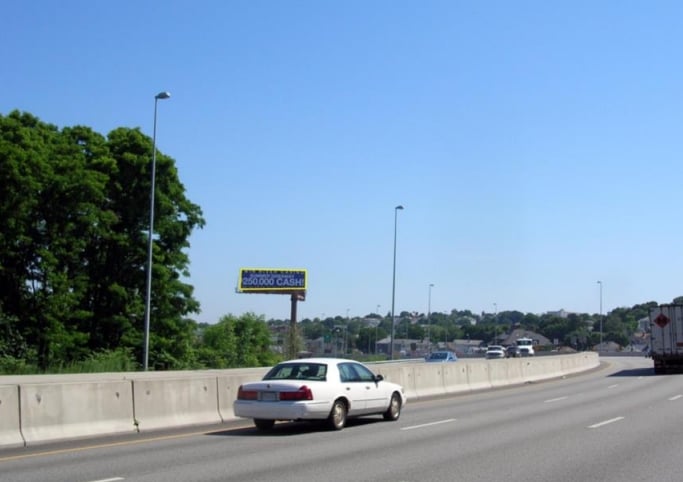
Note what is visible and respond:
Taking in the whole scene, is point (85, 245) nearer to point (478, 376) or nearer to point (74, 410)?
point (478, 376)

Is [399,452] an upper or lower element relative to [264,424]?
upper

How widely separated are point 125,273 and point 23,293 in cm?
680

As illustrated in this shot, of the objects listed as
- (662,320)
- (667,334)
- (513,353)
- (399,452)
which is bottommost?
(513,353)

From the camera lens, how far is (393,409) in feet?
63.8

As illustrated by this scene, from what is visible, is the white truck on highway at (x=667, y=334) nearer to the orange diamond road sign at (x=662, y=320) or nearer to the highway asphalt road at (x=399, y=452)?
the orange diamond road sign at (x=662, y=320)

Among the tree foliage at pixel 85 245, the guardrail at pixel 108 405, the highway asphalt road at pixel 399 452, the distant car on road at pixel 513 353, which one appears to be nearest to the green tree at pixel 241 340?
the tree foliage at pixel 85 245

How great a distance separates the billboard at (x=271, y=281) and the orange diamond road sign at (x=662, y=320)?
4937 cm

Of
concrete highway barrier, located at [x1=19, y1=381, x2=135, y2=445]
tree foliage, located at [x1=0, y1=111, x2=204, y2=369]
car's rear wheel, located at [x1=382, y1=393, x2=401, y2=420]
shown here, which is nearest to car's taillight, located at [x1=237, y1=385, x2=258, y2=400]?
concrete highway barrier, located at [x1=19, y1=381, x2=135, y2=445]

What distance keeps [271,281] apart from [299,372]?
235 feet

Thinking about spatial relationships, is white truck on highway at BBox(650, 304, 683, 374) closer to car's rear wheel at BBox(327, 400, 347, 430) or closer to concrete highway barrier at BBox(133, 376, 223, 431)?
car's rear wheel at BBox(327, 400, 347, 430)

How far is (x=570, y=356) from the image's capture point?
50125 mm

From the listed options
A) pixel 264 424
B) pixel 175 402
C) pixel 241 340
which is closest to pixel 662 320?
pixel 264 424

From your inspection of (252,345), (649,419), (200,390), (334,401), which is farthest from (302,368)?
(252,345)

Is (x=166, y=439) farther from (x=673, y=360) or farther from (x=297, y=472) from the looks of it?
(x=673, y=360)
